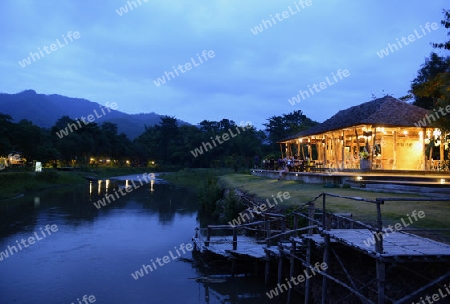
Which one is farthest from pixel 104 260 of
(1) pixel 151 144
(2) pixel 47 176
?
(1) pixel 151 144

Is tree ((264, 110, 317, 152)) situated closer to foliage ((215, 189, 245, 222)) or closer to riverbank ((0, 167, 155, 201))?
riverbank ((0, 167, 155, 201))

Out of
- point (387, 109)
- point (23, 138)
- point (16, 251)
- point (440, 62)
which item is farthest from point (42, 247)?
point (23, 138)

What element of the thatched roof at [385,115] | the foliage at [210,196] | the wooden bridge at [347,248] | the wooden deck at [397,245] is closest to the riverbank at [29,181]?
the foliage at [210,196]

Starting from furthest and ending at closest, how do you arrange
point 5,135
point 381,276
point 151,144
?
point 151,144 → point 5,135 → point 381,276

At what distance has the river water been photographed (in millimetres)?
11695

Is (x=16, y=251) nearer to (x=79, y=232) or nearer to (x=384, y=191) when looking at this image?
(x=79, y=232)

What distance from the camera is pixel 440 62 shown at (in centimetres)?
3562

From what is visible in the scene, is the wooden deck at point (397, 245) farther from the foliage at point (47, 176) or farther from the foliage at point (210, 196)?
the foliage at point (47, 176)

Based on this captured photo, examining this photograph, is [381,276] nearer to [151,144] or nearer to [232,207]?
[232,207]

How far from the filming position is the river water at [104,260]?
460 inches

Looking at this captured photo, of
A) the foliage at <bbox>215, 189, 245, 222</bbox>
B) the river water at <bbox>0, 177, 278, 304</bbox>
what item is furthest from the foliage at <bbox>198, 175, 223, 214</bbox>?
the foliage at <bbox>215, 189, 245, 222</bbox>

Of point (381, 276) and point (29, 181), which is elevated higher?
point (29, 181)

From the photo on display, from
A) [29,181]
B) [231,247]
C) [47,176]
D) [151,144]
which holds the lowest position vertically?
[231,247]

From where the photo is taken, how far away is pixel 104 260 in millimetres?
15367
